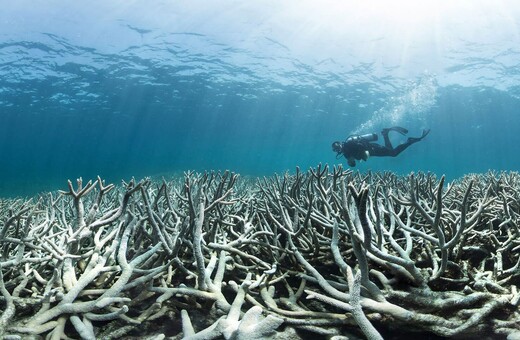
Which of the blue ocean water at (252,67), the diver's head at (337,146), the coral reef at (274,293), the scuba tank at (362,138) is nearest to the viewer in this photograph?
the coral reef at (274,293)

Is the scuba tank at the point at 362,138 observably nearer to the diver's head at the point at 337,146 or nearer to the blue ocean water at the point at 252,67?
the diver's head at the point at 337,146

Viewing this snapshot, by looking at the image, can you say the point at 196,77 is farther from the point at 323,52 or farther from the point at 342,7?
the point at 342,7

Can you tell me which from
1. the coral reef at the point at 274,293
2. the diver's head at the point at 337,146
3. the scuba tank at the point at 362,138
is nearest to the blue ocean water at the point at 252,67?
the coral reef at the point at 274,293

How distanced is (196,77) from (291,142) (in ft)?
Answer: 166

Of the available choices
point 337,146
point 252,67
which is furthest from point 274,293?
point 252,67

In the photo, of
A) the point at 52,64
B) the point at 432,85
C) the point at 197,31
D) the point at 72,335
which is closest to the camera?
the point at 72,335

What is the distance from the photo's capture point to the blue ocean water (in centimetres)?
2311

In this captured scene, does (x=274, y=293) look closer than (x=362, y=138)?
Yes

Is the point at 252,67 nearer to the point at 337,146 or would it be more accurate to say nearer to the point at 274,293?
the point at 337,146

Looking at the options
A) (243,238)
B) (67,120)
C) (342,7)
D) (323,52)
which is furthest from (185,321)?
(67,120)

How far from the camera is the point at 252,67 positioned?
1275 inches

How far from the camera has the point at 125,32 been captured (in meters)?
24.6

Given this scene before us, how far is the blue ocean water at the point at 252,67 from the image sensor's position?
75.8 ft

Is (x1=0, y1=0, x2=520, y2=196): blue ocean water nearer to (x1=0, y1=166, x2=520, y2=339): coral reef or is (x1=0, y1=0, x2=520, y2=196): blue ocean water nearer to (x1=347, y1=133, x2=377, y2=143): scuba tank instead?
(x1=0, y1=166, x2=520, y2=339): coral reef
